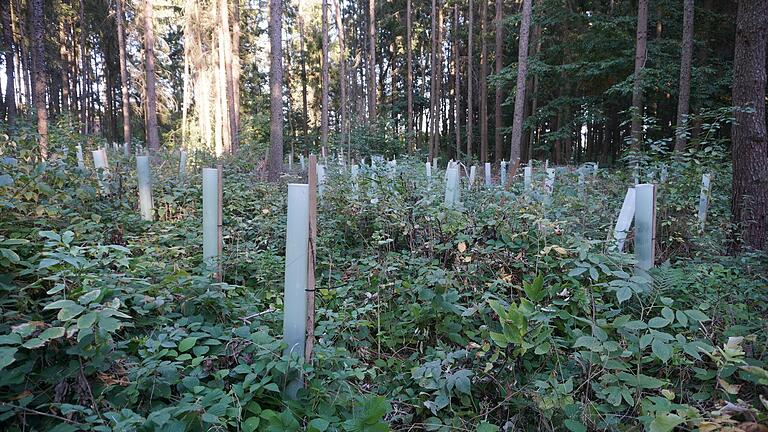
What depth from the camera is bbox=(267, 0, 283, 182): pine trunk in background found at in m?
11.3

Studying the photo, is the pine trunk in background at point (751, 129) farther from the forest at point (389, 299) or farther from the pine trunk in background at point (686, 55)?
the pine trunk in background at point (686, 55)

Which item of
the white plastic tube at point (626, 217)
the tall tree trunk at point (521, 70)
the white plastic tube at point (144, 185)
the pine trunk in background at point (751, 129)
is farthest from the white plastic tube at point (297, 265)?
the tall tree trunk at point (521, 70)

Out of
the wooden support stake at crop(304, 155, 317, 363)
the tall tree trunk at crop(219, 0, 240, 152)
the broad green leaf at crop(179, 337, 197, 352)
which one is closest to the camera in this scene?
the broad green leaf at crop(179, 337, 197, 352)

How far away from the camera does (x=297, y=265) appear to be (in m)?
2.58

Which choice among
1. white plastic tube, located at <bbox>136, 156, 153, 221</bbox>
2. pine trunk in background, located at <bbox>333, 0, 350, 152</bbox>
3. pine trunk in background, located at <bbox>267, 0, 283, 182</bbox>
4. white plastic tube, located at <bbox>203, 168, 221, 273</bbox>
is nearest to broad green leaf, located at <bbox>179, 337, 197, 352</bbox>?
Answer: white plastic tube, located at <bbox>203, 168, 221, 273</bbox>

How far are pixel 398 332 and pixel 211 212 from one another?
1.84 metres

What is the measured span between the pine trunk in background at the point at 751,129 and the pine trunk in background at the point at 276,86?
9286 mm

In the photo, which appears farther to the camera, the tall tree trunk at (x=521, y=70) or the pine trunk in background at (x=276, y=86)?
the tall tree trunk at (x=521, y=70)

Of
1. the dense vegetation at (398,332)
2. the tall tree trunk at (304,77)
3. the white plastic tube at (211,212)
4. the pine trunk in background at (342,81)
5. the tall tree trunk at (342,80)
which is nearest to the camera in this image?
the dense vegetation at (398,332)

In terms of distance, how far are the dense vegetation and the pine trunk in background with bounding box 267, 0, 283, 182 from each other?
23.1 feet

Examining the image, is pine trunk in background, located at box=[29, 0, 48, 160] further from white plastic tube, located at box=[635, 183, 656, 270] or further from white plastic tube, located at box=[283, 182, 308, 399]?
white plastic tube, located at box=[635, 183, 656, 270]

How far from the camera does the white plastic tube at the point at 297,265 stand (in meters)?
2.56

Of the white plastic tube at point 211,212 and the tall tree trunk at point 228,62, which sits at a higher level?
the tall tree trunk at point 228,62

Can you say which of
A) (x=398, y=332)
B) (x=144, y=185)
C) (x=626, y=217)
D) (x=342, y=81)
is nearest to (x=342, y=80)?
(x=342, y=81)
